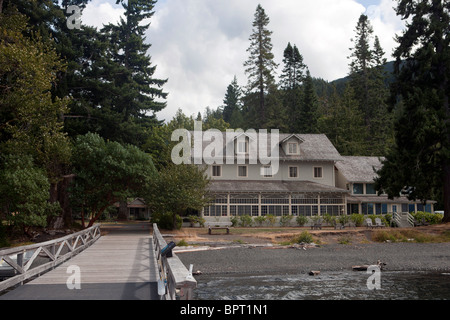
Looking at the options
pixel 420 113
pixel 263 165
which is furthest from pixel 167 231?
pixel 420 113

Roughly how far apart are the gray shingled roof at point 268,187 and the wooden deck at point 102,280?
22.6 metres

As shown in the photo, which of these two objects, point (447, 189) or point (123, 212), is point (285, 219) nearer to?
point (447, 189)

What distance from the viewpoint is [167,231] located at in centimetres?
3170

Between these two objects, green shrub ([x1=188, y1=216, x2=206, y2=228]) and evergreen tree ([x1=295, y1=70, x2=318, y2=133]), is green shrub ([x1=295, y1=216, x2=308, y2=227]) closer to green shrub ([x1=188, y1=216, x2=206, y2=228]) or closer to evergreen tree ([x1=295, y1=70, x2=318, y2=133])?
green shrub ([x1=188, y1=216, x2=206, y2=228])

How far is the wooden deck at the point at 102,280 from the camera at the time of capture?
872cm

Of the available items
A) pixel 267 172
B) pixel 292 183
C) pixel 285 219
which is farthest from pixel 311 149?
pixel 285 219

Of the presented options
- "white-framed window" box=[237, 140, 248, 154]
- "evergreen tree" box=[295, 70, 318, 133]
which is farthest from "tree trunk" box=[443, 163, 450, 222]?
"evergreen tree" box=[295, 70, 318, 133]

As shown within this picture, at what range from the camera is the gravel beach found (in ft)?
64.8

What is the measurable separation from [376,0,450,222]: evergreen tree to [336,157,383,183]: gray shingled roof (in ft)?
32.9

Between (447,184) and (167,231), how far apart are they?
22554 mm

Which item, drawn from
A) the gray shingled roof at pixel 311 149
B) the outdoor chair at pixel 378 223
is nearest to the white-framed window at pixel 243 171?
the gray shingled roof at pixel 311 149

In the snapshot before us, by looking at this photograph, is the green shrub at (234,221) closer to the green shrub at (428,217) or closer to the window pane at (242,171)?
the window pane at (242,171)

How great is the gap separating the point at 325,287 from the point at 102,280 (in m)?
8.90
